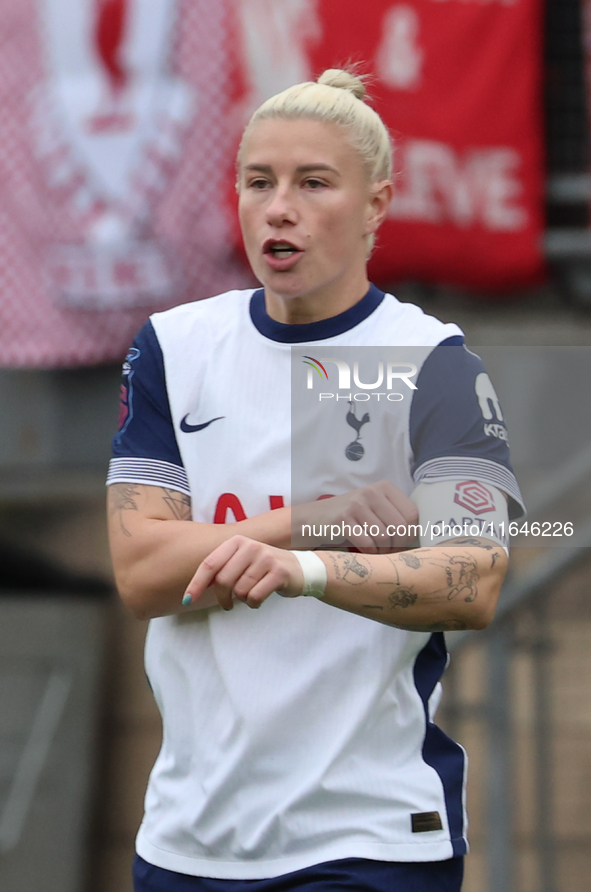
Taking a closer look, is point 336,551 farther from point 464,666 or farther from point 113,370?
point 464,666

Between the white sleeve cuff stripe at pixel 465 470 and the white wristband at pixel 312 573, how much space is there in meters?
0.28

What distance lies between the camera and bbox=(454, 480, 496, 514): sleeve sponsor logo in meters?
1.86

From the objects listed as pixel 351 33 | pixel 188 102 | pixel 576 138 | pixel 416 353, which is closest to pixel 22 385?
pixel 188 102

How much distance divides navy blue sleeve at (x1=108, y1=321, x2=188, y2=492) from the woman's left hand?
0.42m

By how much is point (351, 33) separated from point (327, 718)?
321cm

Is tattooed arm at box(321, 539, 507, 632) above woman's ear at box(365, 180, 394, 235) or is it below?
below

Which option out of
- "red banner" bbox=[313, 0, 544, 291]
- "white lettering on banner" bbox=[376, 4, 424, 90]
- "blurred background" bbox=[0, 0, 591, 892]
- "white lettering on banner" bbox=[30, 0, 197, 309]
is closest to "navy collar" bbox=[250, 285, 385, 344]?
"blurred background" bbox=[0, 0, 591, 892]

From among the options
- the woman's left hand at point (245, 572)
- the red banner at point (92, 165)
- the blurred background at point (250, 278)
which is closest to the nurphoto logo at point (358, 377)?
the woman's left hand at point (245, 572)

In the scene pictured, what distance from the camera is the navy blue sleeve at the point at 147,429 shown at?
6.73 feet

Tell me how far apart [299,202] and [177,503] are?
553mm

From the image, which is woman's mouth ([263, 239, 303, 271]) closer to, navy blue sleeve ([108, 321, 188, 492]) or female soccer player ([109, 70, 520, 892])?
female soccer player ([109, 70, 520, 892])

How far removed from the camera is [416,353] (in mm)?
2012

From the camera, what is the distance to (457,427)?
1911mm

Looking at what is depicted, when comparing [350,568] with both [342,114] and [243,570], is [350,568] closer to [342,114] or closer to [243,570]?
[243,570]
